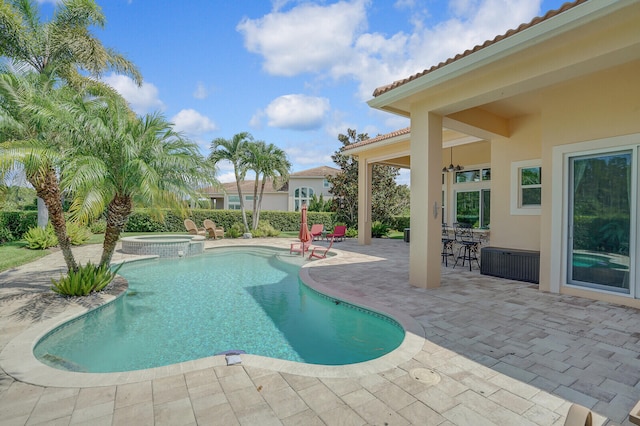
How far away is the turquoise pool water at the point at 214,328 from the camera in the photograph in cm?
501

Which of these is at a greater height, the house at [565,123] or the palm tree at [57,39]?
the palm tree at [57,39]

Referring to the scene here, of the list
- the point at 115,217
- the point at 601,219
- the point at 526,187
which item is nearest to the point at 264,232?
the point at 115,217

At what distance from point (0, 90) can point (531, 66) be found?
1066cm

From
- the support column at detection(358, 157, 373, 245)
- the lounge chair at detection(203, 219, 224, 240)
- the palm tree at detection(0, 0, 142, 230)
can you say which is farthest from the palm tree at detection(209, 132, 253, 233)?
the support column at detection(358, 157, 373, 245)

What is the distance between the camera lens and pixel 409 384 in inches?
139

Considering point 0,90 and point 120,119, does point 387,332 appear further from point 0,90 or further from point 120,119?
point 0,90

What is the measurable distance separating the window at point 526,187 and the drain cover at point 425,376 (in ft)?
26.1

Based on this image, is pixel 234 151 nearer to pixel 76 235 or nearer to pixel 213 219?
pixel 213 219

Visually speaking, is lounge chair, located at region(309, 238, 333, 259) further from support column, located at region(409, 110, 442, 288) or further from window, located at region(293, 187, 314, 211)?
window, located at region(293, 187, 314, 211)

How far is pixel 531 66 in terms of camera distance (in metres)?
5.86

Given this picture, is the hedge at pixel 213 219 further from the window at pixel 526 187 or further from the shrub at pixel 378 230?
the window at pixel 526 187

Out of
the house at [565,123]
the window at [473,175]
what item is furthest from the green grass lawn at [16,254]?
the window at [473,175]

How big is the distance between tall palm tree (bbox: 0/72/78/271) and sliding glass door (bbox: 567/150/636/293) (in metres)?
11.1

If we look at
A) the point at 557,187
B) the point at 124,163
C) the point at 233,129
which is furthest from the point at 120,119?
the point at 233,129
